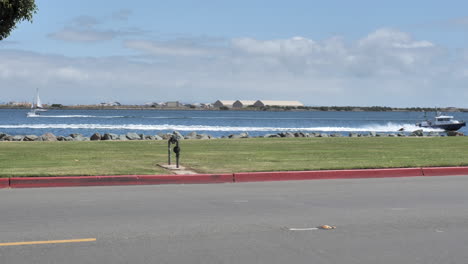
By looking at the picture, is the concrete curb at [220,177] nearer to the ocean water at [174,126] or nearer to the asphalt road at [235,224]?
the asphalt road at [235,224]

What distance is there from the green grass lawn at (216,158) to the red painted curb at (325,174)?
58cm

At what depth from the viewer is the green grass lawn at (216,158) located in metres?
15.7

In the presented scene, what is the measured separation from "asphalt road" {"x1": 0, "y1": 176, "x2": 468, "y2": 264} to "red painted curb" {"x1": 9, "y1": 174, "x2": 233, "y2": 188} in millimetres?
604

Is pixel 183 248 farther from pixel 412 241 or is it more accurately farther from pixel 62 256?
pixel 412 241

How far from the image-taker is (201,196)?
39.4 feet

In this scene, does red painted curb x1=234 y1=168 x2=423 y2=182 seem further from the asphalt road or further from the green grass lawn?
the asphalt road

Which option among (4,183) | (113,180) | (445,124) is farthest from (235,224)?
(445,124)

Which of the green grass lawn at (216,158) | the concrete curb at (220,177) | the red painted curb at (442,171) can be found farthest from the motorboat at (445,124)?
the concrete curb at (220,177)

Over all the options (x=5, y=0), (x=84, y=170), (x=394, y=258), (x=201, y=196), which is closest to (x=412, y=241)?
(x=394, y=258)

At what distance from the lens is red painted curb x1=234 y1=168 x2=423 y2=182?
15.1 meters

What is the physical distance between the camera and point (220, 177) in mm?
14773

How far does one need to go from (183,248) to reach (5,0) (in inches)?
400

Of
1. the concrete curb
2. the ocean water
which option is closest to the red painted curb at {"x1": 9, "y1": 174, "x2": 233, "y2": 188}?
the concrete curb

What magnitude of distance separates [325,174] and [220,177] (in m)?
2.71
